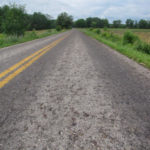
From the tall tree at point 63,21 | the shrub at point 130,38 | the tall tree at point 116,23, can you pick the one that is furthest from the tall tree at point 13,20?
the tall tree at point 116,23

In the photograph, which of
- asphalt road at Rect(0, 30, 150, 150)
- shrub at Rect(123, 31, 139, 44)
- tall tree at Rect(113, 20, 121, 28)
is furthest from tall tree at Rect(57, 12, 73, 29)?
asphalt road at Rect(0, 30, 150, 150)

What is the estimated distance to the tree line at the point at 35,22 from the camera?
66.7 ft

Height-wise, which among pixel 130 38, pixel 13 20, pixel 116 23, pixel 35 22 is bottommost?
pixel 130 38

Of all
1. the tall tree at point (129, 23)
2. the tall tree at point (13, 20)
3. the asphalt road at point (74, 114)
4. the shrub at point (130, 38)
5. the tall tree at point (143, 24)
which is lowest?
the asphalt road at point (74, 114)

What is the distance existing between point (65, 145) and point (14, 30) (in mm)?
24020

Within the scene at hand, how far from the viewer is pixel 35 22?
308 ft

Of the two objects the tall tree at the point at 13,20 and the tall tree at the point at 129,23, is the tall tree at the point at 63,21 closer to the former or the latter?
the tall tree at the point at 129,23

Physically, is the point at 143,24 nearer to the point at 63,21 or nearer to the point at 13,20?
the point at 63,21

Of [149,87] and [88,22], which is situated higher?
[88,22]

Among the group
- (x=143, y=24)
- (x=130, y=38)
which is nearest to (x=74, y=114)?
(x=130, y=38)

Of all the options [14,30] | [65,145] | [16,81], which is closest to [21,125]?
[65,145]

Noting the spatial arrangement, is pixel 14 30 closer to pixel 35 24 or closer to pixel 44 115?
pixel 44 115

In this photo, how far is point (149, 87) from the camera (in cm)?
243

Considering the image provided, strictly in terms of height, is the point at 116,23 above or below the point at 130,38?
above
